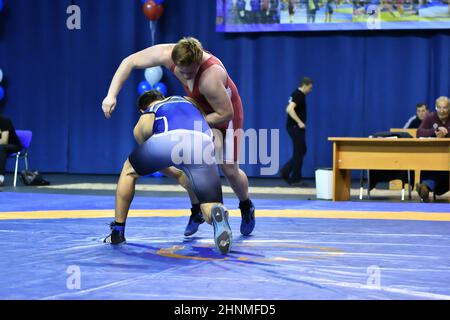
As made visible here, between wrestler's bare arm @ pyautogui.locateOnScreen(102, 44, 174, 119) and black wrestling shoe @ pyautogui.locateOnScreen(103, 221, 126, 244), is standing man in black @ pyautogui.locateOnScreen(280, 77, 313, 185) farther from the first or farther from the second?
black wrestling shoe @ pyautogui.locateOnScreen(103, 221, 126, 244)

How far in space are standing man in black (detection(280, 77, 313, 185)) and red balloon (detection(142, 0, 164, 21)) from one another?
2451 millimetres

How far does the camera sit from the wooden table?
7.07 metres

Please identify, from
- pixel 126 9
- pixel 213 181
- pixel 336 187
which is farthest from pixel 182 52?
pixel 126 9

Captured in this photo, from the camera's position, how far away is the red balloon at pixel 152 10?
10.1 meters

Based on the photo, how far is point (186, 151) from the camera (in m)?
3.56

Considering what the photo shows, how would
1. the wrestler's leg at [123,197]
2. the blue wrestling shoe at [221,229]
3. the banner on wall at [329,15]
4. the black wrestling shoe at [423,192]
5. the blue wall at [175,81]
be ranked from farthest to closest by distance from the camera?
the blue wall at [175,81]
the banner on wall at [329,15]
the black wrestling shoe at [423,192]
the wrestler's leg at [123,197]
the blue wrestling shoe at [221,229]

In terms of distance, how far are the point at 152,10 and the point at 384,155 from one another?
4.41m

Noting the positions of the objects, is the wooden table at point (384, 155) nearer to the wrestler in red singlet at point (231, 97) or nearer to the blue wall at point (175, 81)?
the wrestler in red singlet at point (231, 97)

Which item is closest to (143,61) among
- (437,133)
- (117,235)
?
(117,235)

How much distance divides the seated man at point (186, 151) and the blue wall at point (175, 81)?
6.72 meters

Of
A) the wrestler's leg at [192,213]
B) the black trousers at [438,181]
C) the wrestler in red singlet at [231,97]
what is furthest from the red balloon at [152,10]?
the wrestler in red singlet at [231,97]

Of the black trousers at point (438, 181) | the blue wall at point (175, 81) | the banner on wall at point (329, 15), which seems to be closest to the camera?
the black trousers at point (438, 181)

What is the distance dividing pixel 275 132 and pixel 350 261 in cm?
680
